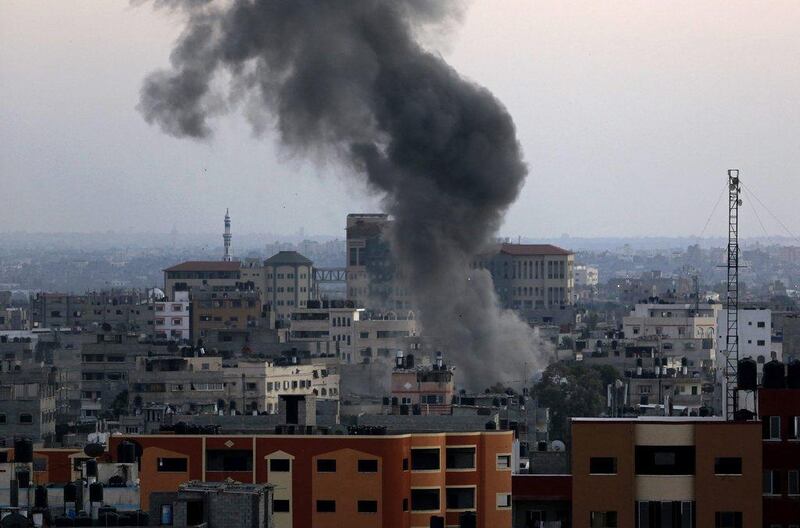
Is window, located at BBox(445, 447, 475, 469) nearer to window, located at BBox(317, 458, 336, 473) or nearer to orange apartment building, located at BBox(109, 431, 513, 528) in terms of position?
orange apartment building, located at BBox(109, 431, 513, 528)

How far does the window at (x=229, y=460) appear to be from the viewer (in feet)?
109

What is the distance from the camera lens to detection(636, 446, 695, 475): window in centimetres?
2780

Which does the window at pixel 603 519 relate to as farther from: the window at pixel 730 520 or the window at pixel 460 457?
the window at pixel 460 457

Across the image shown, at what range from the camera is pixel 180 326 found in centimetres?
12575

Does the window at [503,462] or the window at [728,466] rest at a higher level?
the window at [728,466]

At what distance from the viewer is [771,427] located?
91.6 feet

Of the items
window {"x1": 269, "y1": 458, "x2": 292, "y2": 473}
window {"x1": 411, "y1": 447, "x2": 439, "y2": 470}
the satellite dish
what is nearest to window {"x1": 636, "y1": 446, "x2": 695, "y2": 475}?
window {"x1": 269, "y1": 458, "x2": 292, "y2": 473}

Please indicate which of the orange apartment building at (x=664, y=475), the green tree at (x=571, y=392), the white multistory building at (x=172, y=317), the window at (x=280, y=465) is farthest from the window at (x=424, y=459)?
the white multistory building at (x=172, y=317)

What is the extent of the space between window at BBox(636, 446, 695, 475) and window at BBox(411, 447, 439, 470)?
22.3ft

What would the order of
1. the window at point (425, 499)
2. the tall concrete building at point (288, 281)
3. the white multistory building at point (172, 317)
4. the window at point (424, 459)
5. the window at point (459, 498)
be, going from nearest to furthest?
the window at point (425, 499), the window at point (424, 459), the window at point (459, 498), the white multistory building at point (172, 317), the tall concrete building at point (288, 281)

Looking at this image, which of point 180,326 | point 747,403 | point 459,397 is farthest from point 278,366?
point 747,403

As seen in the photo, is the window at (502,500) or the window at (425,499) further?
the window at (425,499)

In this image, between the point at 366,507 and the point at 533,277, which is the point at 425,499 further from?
the point at 533,277

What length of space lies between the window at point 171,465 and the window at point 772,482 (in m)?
8.18
